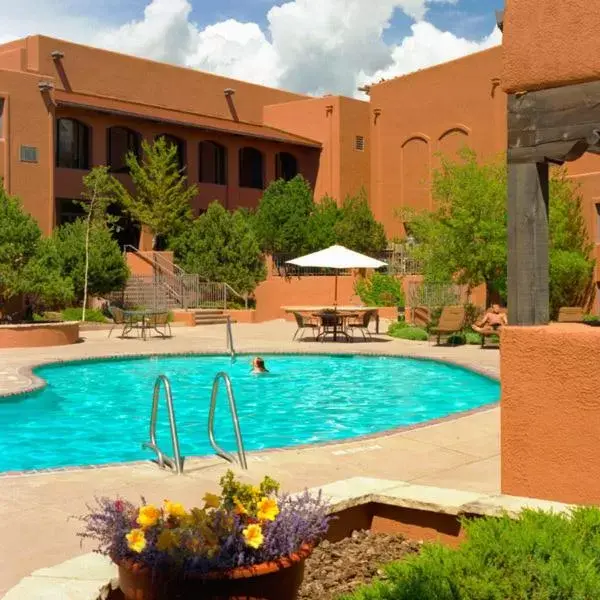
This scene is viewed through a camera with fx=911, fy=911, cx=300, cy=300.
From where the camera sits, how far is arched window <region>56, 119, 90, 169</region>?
109 ft

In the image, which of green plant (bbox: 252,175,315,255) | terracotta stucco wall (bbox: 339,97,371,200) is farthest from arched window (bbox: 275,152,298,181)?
green plant (bbox: 252,175,315,255)

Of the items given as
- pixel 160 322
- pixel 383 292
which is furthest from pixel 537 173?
pixel 383 292

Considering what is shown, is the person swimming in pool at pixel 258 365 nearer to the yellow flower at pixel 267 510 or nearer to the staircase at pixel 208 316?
the staircase at pixel 208 316

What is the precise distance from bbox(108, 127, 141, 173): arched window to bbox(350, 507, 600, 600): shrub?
3293 cm

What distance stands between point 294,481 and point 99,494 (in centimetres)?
→ 147

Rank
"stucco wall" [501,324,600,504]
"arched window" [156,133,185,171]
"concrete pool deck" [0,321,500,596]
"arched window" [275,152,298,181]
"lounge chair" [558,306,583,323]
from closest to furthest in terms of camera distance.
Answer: "stucco wall" [501,324,600,504]
"concrete pool deck" [0,321,500,596]
"lounge chair" [558,306,583,323]
"arched window" [156,133,185,171]
"arched window" [275,152,298,181]

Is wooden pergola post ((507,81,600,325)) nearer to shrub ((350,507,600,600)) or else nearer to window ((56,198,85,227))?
shrub ((350,507,600,600))

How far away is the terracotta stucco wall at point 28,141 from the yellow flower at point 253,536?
92.2ft

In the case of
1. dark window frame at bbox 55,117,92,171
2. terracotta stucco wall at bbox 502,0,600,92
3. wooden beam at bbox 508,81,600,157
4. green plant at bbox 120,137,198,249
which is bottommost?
wooden beam at bbox 508,81,600,157

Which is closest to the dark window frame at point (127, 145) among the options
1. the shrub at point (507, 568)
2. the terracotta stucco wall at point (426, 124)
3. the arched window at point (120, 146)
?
the arched window at point (120, 146)

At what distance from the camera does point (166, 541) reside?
313 cm

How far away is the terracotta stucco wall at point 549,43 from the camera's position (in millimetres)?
5184

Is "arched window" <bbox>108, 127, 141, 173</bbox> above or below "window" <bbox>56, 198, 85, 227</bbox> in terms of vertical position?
above

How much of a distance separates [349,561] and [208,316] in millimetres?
25166
